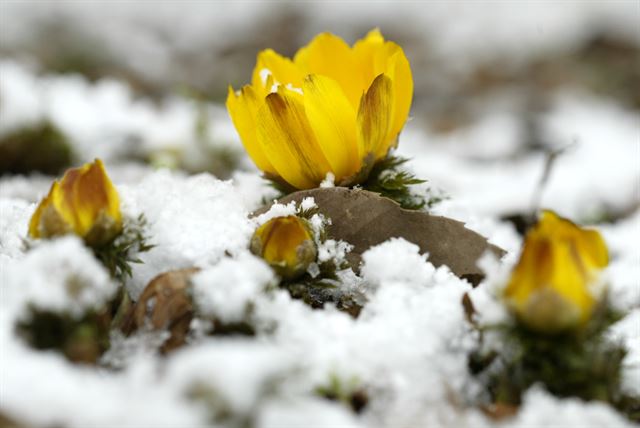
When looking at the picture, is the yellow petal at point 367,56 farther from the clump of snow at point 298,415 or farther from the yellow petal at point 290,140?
the clump of snow at point 298,415

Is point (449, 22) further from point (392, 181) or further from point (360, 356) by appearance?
point (360, 356)

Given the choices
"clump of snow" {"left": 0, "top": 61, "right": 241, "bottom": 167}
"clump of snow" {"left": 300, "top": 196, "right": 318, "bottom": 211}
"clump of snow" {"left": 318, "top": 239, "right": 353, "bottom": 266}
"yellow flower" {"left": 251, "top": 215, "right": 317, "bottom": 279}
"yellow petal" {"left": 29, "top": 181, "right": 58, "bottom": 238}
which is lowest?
"yellow petal" {"left": 29, "top": 181, "right": 58, "bottom": 238}

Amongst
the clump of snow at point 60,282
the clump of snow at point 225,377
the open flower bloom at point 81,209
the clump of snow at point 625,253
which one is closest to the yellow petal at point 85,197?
A: the open flower bloom at point 81,209

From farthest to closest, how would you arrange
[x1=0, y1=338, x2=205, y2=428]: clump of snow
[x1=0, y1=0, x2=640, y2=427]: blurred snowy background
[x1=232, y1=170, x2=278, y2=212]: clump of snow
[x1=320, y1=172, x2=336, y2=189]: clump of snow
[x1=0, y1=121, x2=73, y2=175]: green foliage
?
[x1=0, y1=121, x2=73, y2=175]: green foliage
[x1=232, y1=170, x2=278, y2=212]: clump of snow
[x1=320, y1=172, x2=336, y2=189]: clump of snow
[x1=0, y1=0, x2=640, y2=427]: blurred snowy background
[x1=0, y1=338, x2=205, y2=428]: clump of snow

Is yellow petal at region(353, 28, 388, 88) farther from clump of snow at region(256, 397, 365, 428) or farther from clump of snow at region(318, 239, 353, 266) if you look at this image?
clump of snow at region(256, 397, 365, 428)

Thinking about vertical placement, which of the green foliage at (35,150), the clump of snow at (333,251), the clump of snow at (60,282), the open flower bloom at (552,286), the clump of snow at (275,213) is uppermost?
the green foliage at (35,150)

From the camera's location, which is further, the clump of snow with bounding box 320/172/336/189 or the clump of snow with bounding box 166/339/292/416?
the clump of snow with bounding box 320/172/336/189

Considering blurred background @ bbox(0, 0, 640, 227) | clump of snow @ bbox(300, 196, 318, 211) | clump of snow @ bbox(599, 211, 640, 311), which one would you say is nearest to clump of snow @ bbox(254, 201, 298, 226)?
clump of snow @ bbox(300, 196, 318, 211)
